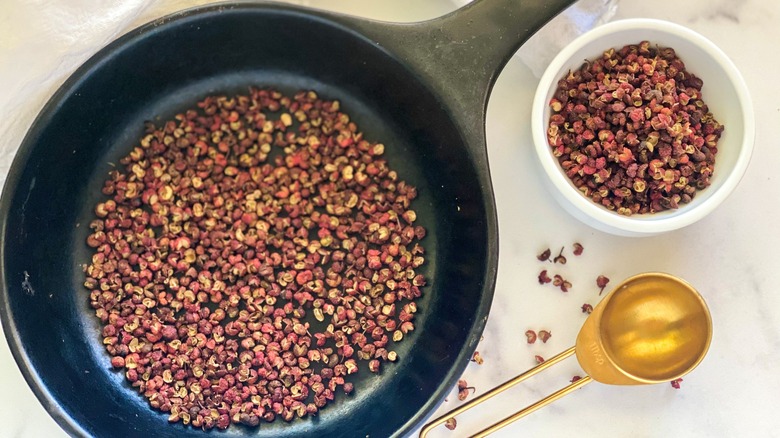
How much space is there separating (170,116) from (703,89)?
2.61ft

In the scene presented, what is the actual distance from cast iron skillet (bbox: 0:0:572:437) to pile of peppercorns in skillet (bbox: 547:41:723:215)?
0.44 feet

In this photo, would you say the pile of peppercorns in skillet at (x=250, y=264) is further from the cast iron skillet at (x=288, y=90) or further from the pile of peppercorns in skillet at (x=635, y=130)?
the pile of peppercorns in skillet at (x=635, y=130)

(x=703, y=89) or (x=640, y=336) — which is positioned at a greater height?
(x=703, y=89)

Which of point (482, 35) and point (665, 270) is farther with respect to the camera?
point (665, 270)

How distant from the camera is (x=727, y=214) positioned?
3.93 feet

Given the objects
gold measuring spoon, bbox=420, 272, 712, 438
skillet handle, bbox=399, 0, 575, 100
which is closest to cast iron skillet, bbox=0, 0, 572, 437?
skillet handle, bbox=399, 0, 575, 100

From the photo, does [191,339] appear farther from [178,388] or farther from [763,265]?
[763,265]

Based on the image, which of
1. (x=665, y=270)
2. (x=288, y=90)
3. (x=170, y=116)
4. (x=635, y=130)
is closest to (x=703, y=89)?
(x=635, y=130)

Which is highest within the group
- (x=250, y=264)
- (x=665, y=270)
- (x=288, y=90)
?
(x=288, y=90)

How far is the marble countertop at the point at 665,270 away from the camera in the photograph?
46.7 inches

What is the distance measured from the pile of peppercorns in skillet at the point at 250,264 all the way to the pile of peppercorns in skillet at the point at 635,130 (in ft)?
0.84

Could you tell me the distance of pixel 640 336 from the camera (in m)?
1.11

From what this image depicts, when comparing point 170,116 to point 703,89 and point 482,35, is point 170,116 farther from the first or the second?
point 703,89

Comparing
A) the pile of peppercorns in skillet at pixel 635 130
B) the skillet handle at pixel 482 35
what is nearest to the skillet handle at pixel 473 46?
the skillet handle at pixel 482 35
